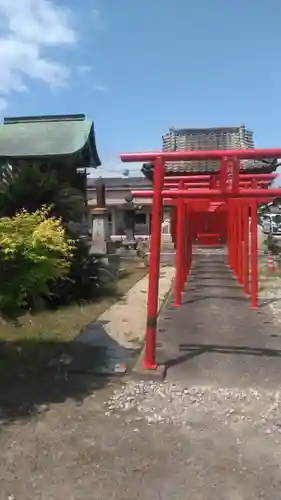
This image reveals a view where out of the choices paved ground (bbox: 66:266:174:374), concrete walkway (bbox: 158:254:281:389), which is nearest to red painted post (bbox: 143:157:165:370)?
concrete walkway (bbox: 158:254:281:389)

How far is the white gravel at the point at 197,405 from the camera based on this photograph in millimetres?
4562

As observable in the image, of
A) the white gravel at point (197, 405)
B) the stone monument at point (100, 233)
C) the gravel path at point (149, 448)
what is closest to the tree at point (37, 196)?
the white gravel at point (197, 405)

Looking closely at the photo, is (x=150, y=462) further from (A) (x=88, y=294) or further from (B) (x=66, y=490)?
(A) (x=88, y=294)

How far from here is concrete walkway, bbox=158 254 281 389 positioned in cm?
589

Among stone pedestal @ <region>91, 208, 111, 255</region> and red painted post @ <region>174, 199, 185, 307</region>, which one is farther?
stone pedestal @ <region>91, 208, 111, 255</region>

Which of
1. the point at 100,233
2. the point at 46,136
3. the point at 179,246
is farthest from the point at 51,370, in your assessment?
the point at 100,233

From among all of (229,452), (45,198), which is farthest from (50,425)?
(45,198)

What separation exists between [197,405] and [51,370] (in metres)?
1.94

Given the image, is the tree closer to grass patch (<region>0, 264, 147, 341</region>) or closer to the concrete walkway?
grass patch (<region>0, 264, 147, 341</region>)

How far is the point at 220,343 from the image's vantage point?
7.49m

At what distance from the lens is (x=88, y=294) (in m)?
11.5

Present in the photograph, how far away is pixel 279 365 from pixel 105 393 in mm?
2335

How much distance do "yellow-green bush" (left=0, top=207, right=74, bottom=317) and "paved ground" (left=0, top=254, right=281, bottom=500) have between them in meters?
1.17

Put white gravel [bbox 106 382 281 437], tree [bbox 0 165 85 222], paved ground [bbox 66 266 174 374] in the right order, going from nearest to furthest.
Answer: white gravel [bbox 106 382 281 437]
paved ground [bbox 66 266 174 374]
tree [bbox 0 165 85 222]
